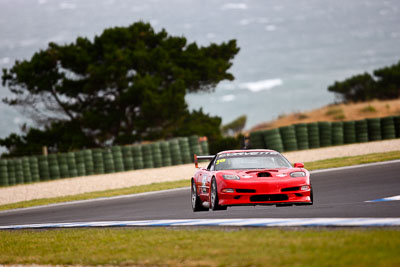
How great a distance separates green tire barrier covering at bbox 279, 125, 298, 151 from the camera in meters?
37.0

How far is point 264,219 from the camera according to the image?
413 inches

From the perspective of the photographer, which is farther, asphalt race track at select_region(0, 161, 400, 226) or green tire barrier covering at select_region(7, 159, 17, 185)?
green tire barrier covering at select_region(7, 159, 17, 185)

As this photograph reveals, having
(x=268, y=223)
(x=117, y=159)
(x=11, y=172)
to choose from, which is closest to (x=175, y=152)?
(x=117, y=159)

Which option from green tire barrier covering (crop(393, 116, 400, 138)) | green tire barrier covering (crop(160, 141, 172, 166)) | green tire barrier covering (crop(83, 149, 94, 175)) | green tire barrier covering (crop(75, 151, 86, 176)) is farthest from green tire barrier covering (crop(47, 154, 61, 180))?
green tire barrier covering (crop(393, 116, 400, 138))

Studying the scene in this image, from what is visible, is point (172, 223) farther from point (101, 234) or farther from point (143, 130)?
point (143, 130)

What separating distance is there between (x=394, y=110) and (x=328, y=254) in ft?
182

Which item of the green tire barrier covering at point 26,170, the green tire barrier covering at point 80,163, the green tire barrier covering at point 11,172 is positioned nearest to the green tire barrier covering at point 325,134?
the green tire barrier covering at point 80,163

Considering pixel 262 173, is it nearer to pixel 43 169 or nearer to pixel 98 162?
pixel 43 169

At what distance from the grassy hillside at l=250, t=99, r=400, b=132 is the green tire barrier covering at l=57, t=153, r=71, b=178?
30.7 m

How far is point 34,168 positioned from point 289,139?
1409cm

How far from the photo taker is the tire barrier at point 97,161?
1361 inches

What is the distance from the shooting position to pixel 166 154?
37156mm

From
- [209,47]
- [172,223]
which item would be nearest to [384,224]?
[172,223]

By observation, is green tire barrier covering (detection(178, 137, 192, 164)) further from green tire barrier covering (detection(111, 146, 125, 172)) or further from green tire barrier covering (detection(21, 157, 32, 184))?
green tire barrier covering (detection(21, 157, 32, 184))
